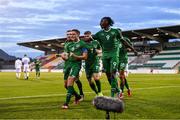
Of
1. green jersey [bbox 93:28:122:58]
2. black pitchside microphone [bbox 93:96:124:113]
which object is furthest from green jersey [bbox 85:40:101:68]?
black pitchside microphone [bbox 93:96:124:113]

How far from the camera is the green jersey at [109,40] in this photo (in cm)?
1380

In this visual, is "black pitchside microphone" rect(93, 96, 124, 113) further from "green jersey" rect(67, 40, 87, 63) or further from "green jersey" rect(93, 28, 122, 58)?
"green jersey" rect(93, 28, 122, 58)

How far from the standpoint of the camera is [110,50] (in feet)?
45.9

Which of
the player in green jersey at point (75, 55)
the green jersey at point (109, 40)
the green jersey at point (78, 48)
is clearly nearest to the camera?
the player in green jersey at point (75, 55)

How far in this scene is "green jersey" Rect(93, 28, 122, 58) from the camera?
1380 centimetres

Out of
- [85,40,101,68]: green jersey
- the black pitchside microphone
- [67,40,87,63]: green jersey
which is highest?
[67,40,87,63]: green jersey

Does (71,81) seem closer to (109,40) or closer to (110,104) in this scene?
(109,40)

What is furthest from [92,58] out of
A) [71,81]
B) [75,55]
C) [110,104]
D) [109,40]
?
[110,104]

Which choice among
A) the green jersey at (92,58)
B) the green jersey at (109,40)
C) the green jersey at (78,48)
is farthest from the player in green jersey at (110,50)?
the green jersey at (92,58)

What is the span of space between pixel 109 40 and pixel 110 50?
0.32 meters

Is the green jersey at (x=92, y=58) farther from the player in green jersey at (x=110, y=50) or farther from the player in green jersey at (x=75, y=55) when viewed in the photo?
the player in green jersey at (x=75, y=55)

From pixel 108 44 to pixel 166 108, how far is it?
8.85 feet

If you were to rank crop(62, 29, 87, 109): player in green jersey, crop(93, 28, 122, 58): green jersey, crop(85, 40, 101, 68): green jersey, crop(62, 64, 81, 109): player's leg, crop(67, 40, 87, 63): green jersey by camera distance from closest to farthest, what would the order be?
crop(62, 64, 81, 109): player's leg
crop(62, 29, 87, 109): player in green jersey
crop(67, 40, 87, 63): green jersey
crop(93, 28, 122, 58): green jersey
crop(85, 40, 101, 68): green jersey

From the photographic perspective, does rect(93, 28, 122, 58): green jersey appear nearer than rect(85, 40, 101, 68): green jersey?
Yes
